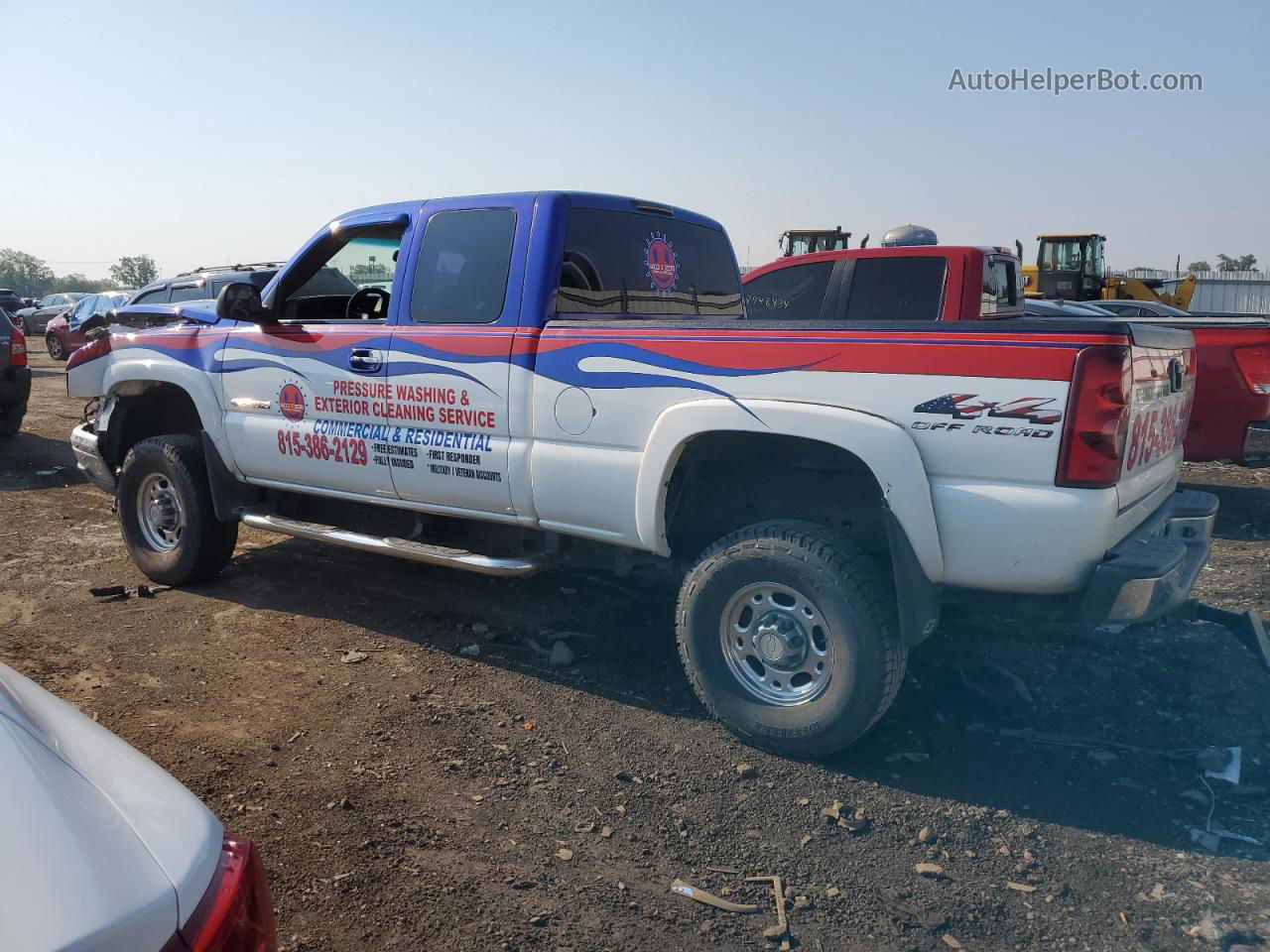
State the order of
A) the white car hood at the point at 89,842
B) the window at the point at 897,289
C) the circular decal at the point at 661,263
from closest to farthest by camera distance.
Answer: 1. the white car hood at the point at 89,842
2. the circular decal at the point at 661,263
3. the window at the point at 897,289

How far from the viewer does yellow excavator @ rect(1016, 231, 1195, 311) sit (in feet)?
64.5

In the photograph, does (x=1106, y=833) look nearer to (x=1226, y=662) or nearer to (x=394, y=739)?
(x=1226, y=662)

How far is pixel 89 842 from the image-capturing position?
1372mm

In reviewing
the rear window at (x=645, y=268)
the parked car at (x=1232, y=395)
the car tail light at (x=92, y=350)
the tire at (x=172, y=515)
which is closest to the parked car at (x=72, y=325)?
the car tail light at (x=92, y=350)

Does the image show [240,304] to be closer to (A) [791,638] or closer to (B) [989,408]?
(A) [791,638]

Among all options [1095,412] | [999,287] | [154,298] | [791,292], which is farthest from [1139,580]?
[154,298]

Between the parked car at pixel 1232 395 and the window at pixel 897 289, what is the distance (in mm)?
1468

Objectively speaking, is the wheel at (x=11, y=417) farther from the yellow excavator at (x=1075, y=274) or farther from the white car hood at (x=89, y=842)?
the yellow excavator at (x=1075, y=274)

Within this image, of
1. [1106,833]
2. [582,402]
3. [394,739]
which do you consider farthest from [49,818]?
[1106,833]

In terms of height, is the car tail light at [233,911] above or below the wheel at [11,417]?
above

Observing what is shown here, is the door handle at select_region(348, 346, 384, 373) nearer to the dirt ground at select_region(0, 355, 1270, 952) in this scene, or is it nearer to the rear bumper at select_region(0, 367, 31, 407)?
the dirt ground at select_region(0, 355, 1270, 952)

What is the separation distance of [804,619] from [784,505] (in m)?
0.56

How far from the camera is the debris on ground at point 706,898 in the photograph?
2871mm

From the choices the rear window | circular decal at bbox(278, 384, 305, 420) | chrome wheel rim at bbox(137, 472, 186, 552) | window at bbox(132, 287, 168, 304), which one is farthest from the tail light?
the rear window
